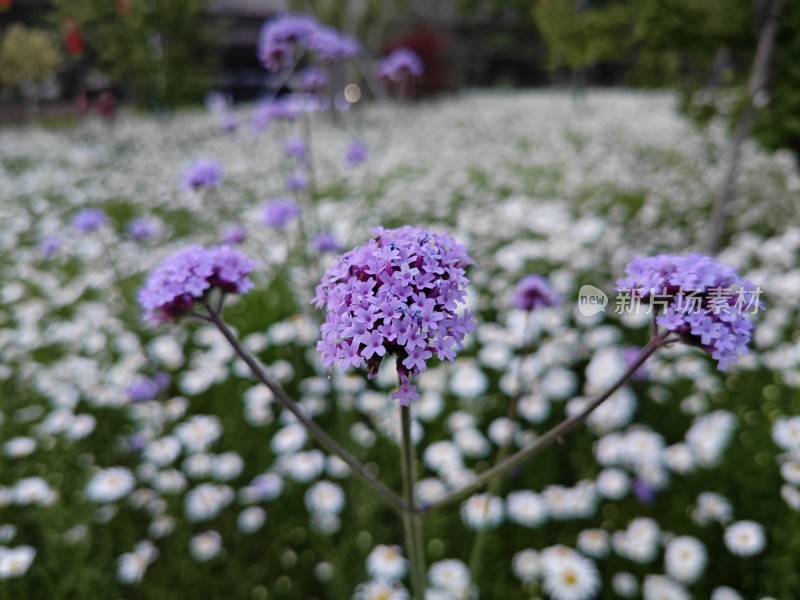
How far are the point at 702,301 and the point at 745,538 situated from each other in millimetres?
1284

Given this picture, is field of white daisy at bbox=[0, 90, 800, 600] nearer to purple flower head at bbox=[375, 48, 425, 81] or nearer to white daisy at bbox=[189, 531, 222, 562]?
white daisy at bbox=[189, 531, 222, 562]

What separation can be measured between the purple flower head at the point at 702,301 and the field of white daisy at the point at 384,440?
15.3 inches

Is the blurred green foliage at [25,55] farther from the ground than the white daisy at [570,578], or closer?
farther from the ground

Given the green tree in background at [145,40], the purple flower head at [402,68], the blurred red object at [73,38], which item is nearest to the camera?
the purple flower head at [402,68]

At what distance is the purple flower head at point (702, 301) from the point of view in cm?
100

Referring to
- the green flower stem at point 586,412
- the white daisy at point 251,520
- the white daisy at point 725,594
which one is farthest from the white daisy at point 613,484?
the white daisy at point 251,520

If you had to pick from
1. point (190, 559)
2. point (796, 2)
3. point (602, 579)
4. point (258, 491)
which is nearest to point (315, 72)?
point (258, 491)

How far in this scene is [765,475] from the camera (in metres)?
2.21

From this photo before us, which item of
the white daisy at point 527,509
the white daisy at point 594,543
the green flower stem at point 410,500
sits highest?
the green flower stem at point 410,500

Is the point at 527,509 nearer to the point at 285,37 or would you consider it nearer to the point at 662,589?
the point at 662,589

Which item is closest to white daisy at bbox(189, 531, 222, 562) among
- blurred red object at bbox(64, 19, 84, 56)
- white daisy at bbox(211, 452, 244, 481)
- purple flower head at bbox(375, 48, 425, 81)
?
white daisy at bbox(211, 452, 244, 481)

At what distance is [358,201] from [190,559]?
4118mm

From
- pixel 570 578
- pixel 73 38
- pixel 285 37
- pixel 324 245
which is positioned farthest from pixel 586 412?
pixel 73 38

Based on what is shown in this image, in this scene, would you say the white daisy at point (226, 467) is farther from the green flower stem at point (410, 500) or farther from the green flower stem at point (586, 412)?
A: the green flower stem at point (586, 412)
